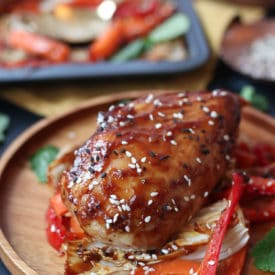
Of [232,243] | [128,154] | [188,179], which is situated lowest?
[232,243]

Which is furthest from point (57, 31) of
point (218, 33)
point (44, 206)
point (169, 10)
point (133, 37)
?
point (44, 206)

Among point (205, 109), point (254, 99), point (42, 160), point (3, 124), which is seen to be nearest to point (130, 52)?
point (254, 99)

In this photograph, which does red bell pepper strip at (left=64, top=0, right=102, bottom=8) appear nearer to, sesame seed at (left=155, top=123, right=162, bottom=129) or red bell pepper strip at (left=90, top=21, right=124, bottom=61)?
red bell pepper strip at (left=90, top=21, right=124, bottom=61)

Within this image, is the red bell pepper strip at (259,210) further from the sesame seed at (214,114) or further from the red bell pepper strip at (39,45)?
the red bell pepper strip at (39,45)

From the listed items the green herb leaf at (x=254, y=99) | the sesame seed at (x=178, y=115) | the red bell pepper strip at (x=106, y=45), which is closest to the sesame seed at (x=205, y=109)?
the sesame seed at (x=178, y=115)

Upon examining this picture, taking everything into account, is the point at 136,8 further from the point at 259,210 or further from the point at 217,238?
the point at 217,238
